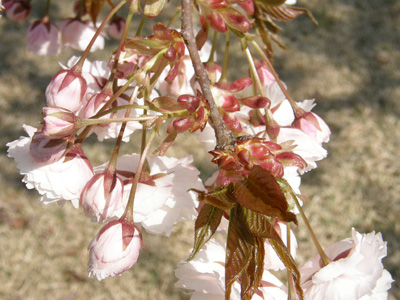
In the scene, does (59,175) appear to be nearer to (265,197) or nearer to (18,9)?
(265,197)

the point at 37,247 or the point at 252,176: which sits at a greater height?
the point at 252,176

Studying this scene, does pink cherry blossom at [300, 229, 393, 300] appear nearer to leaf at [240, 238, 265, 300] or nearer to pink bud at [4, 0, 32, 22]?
leaf at [240, 238, 265, 300]

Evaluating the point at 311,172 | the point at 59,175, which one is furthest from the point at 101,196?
the point at 311,172

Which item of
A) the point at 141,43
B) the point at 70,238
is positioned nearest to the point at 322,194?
the point at 70,238

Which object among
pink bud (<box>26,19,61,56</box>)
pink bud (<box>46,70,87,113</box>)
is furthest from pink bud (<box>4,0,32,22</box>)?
pink bud (<box>46,70,87,113</box>)

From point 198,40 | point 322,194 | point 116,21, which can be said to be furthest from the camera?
point 322,194

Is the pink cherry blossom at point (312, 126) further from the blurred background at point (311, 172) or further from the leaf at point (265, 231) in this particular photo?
the blurred background at point (311, 172)

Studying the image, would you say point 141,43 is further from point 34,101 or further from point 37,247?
point 34,101
